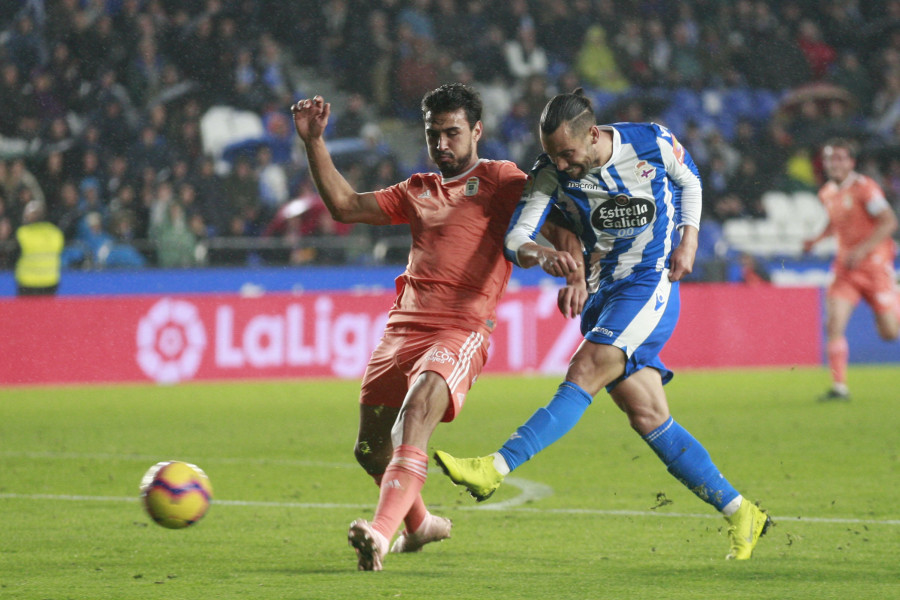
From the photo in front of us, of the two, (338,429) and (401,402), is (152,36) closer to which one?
(338,429)

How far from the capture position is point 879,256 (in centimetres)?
1300

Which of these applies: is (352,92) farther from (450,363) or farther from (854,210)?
(450,363)

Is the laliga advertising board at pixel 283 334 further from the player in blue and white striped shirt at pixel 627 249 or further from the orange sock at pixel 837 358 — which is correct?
the player in blue and white striped shirt at pixel 627 249

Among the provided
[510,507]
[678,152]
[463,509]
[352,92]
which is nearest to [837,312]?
[510,507]

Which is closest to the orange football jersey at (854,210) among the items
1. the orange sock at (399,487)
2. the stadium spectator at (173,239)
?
the stadium spectator at (173,239)

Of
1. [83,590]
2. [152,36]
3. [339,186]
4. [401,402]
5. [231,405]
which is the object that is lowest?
[231,405]

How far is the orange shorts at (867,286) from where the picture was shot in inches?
504

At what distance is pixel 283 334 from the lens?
50.5 ft

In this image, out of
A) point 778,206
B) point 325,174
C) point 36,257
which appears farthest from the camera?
point 778,206

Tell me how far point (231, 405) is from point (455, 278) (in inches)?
314

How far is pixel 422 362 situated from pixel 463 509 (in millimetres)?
1910

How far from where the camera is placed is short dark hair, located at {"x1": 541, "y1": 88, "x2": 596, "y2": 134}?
5.00 m

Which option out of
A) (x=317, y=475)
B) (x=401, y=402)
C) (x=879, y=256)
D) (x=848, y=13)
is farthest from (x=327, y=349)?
(x=848, y=13)

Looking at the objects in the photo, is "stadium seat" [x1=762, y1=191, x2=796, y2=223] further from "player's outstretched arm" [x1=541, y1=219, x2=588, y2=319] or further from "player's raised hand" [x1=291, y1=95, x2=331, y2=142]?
"player's raised hand" [x1=291, y1=95, x2=331, y2=142]
